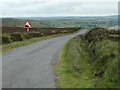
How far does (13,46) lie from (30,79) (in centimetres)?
1682

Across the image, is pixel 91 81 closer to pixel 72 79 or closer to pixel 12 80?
pixel 72 79

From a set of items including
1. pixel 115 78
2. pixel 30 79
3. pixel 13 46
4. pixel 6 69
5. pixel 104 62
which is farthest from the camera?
pixel 13 46

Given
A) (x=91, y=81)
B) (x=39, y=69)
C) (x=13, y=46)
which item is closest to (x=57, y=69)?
(x=39, y=69)

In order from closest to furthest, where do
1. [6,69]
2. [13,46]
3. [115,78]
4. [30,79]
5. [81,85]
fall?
1. [115,78]
2. [81,85]
3. [30,79]
4. [6,69]
5. [13,46]

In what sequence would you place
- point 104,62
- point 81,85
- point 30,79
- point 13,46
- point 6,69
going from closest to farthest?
point 81,85 → point 30,79 → point 104,62 → point 6,69 → point 13,46

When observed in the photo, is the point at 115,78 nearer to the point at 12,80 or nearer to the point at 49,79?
the point at 49,79

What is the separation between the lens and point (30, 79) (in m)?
12.8

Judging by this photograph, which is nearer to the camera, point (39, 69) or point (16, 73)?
point (16, 73)

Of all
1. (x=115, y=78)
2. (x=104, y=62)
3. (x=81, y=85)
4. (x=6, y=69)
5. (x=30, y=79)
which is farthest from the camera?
(x=6, y=69)

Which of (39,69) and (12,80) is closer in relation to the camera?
(12,80)

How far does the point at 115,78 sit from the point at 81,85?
1.47 m

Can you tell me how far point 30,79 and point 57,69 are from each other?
3259 millimetres

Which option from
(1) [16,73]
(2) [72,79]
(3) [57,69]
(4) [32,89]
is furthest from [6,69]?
(4) [32,89]

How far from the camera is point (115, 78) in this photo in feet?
35.4
